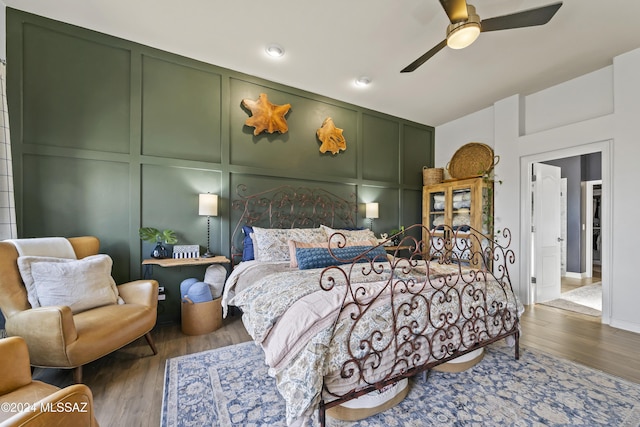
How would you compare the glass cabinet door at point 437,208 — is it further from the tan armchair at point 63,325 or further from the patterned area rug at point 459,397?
the tan armchair at point 63,325

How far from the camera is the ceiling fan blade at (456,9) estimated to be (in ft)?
6.12

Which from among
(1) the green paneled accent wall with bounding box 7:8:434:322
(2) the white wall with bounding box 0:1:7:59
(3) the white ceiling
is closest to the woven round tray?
(3) the white ceiling

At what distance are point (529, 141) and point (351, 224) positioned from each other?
2.89 m

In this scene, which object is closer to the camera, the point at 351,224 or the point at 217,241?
the point at 217,241

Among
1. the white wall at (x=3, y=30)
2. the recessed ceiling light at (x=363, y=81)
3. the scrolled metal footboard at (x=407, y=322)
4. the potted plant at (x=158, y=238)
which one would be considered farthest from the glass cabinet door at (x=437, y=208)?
the white wall at (x=3, y=30)

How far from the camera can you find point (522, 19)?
6.32ft

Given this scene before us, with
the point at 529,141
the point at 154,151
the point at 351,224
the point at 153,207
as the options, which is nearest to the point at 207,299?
the point at 153,207

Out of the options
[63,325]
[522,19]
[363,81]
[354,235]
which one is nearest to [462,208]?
[354,235]

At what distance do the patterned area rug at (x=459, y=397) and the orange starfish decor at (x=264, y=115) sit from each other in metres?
2.72

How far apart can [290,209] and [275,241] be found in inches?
34.1

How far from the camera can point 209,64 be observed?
128 inches

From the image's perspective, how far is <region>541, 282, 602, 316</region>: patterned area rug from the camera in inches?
141

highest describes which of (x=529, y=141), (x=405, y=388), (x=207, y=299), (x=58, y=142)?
(x=529, y=141)

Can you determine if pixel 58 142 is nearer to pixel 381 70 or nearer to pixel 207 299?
pixel 207 299
